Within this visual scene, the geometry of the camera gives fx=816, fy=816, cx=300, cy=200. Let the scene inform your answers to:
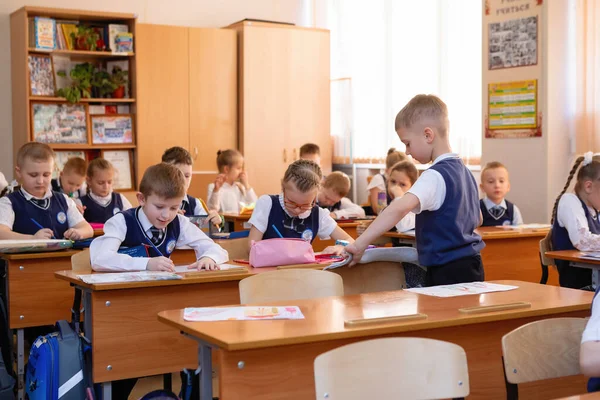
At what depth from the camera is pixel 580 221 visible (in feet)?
14.4

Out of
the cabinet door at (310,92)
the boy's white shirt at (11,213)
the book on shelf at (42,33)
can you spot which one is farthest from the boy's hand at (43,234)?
the cabinet door at (310,92)

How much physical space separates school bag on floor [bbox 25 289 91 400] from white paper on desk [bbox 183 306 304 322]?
2.59 ft

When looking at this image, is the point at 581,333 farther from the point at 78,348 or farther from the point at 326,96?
the point at 326,96

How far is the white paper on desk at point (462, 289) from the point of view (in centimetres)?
278

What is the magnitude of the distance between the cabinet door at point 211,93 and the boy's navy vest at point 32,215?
3520 millimetres

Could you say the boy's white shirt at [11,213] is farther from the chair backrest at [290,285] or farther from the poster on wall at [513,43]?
the poster on wall at [513,43]

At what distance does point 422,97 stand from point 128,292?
1344 millimetres

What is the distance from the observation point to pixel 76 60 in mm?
7621

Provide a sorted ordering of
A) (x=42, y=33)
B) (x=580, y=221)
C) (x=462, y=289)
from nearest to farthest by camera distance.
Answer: (x=462, y=289) → (x=580, y=221) → (x=42, y=33)

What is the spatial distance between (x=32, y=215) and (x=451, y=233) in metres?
2.51

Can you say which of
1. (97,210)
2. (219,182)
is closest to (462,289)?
(97,210)

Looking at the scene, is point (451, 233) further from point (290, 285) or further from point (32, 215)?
point (32, 215)

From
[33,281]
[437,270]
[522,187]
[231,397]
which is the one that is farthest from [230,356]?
[522,187]

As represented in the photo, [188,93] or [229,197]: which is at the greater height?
[188,93]
